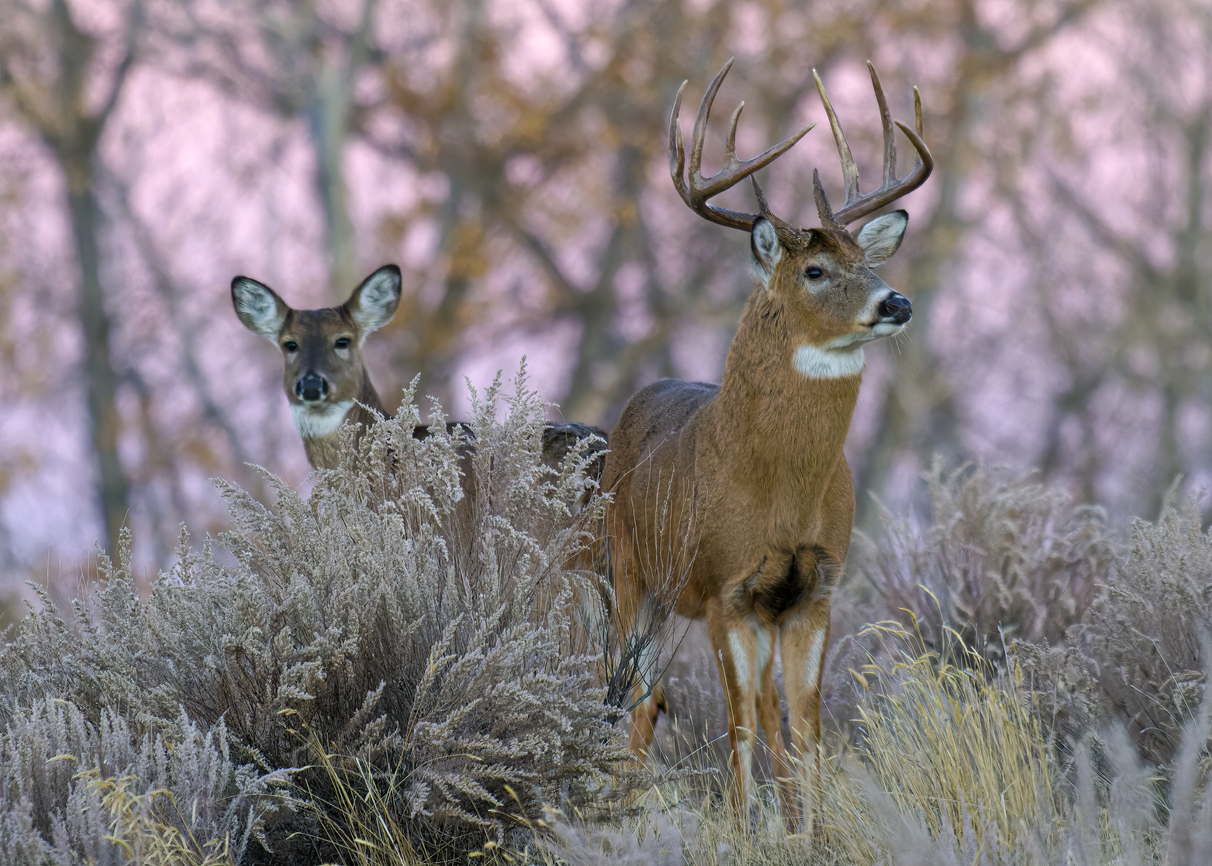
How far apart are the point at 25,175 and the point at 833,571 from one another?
18.8 meters

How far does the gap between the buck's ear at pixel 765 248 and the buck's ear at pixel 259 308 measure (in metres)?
3.49

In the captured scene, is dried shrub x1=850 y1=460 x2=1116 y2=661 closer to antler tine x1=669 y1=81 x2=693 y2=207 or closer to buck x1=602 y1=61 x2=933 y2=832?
buck x1=602 y1=61 x2=933 y2=832

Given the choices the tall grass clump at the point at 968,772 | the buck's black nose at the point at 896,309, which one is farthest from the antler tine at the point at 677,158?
the tall grass clump at the point at 968,772

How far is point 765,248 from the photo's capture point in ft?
18.2

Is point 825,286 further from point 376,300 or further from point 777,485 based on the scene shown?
point 376,300

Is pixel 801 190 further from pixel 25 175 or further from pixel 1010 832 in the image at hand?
pixel 1010 832

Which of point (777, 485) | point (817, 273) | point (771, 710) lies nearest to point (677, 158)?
point (817, 273)

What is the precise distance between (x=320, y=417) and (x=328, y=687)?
3.50 m

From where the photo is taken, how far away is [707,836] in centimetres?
425

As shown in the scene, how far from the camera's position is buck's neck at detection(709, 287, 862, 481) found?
5293mm

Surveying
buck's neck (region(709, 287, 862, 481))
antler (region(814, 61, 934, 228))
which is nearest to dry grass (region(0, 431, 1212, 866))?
buck's neck (region(709, 287, 862, 481))

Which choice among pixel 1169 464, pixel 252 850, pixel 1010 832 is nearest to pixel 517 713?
pixel 252 850

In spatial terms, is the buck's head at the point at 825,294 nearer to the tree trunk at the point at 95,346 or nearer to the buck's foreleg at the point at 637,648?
the buck's foreleg at the point at 637,648

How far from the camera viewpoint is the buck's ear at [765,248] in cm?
552
